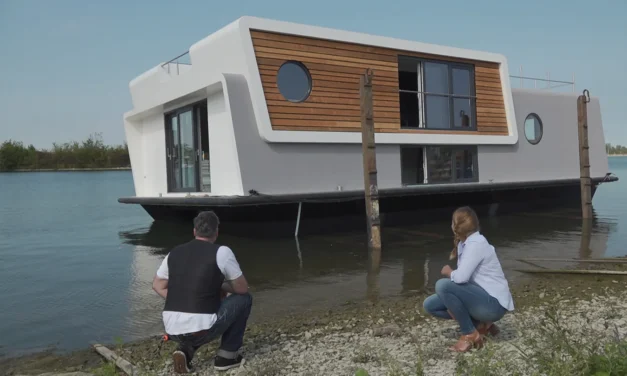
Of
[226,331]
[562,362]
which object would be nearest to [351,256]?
[226,331]

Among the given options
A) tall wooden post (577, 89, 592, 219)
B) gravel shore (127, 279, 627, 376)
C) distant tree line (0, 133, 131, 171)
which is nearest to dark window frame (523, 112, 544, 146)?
tall wooden post (577, 89, 592, 219)

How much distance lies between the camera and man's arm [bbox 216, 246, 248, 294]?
3.79 meters

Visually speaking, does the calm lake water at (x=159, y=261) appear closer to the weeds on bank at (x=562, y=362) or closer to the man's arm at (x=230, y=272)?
the man's arm at (x=230, y=272)

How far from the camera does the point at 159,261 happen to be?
10.0 metres

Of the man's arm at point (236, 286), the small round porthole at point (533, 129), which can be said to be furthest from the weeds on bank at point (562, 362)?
the small round porthole at point (533, 129)

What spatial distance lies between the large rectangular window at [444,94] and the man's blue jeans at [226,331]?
32.6 feet

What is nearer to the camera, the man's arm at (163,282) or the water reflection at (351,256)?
the man's arm at (163,282)

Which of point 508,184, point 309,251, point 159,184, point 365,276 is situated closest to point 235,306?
point 365,276

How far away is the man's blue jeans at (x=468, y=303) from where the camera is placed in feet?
13.3

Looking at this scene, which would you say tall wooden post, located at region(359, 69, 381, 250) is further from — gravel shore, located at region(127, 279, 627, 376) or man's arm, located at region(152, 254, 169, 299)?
man's arm, located at region(152, 254, 169, 299)

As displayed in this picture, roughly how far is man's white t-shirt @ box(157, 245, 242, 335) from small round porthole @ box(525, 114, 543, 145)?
43.3 feet

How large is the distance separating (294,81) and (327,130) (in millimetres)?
1151

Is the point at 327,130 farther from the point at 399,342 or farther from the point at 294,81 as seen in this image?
the point at 399,342

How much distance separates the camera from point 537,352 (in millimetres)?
3223
